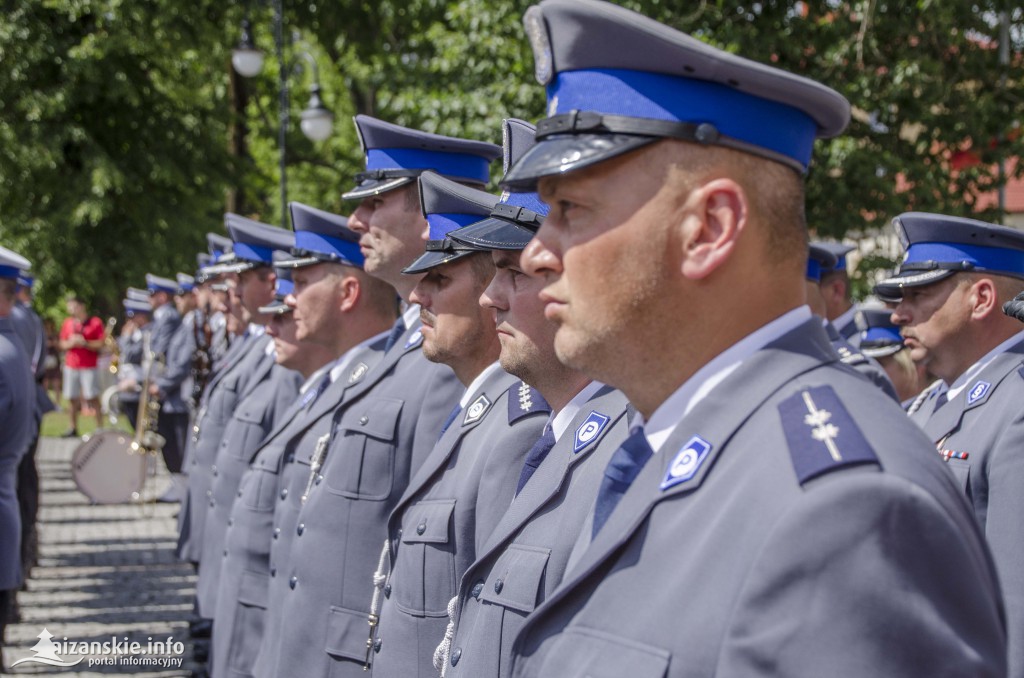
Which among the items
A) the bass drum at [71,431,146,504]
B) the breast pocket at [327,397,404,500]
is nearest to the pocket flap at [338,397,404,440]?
the breast pocket at [327,397,404,500]

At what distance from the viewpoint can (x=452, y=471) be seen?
3.63 meters

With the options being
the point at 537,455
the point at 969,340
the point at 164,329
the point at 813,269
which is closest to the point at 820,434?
the point at 537,455

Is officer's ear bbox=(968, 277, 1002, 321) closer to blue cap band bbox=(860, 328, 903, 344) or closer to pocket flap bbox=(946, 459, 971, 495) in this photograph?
pocket flap bbox=(946, 459, 971, 495)

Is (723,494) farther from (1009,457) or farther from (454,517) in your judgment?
(1009,457)

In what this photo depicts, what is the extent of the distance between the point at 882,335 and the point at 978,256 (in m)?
2.91

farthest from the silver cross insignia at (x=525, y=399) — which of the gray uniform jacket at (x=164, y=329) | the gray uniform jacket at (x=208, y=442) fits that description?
the gray uniform jacket at (x=164, y=329)

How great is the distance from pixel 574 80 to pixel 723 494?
73 centimetres

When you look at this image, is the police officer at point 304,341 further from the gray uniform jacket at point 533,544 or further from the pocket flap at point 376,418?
the gray uniform jacket at point 533,544

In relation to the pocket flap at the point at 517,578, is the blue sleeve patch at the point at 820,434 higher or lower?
higher

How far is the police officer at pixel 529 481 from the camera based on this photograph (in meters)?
2.72

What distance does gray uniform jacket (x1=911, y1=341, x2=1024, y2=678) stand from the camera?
3797mm

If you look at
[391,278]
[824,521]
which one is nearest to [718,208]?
[824,521]

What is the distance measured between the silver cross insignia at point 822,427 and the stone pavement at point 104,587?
654 centimetres

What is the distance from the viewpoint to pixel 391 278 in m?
4.95
